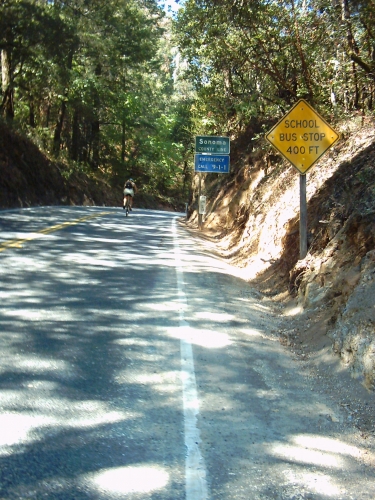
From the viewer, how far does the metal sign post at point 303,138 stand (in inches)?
405

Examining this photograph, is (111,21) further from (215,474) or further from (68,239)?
(215,474)

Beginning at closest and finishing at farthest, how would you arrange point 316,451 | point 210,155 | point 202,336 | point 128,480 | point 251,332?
point 128,480 < point 316,451 < point 202,336 < point 251,332 < point 210,155

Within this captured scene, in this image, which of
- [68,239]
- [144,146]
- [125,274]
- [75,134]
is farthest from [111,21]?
[125,274]

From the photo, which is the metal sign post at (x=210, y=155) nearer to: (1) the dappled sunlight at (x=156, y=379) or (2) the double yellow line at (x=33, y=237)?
(2) the double yellow line at (x=33, y=237)

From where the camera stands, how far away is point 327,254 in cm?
970

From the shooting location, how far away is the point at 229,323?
8.59 m

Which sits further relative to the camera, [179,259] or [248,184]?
[248,184]

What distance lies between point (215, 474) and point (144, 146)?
6136cm

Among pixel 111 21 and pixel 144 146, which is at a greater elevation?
pixel 111 21

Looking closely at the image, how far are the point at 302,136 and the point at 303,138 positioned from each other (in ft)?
0.12

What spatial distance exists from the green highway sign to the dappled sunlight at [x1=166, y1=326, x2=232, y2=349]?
63.6ft

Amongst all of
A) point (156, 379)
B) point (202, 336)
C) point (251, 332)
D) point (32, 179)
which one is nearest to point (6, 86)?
point (32, 179)

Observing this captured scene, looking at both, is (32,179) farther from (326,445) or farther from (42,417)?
(326,445)

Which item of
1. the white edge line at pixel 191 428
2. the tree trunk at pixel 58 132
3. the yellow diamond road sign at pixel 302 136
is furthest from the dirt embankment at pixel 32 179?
the white edge line at pixel 191 428
